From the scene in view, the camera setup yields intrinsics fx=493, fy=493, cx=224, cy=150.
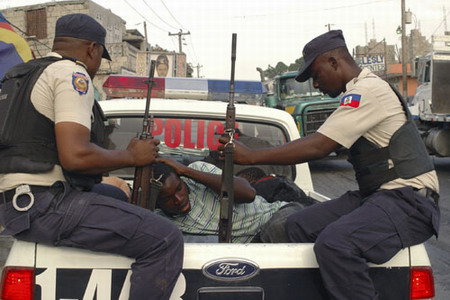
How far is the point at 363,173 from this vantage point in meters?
2.31

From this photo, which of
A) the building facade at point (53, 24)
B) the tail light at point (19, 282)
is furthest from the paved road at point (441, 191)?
the building facade at point (53, 24)

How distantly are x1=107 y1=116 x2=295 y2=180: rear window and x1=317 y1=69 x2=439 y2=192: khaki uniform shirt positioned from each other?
139 centimetres

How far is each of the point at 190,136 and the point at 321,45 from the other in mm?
1524

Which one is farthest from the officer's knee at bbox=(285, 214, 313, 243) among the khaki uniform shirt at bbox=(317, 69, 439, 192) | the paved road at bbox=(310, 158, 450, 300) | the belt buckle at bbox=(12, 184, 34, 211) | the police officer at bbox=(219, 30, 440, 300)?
the paved road at bbox=(310, 158, 450, 300)

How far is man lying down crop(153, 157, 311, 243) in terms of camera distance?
8.66 ft

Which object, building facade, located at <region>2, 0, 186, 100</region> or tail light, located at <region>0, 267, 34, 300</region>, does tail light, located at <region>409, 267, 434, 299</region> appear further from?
building facade, located at <region>2, 0, 186, 100</region>

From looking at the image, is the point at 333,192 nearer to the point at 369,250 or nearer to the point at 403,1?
the point at 369,250

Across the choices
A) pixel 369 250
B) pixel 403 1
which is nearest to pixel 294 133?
pixel 369 250

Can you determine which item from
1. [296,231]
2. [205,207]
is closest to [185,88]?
[205,207]

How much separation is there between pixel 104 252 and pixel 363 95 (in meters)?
1.29

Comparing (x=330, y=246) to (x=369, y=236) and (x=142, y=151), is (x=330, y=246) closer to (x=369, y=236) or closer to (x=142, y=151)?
(x=369, y=236)

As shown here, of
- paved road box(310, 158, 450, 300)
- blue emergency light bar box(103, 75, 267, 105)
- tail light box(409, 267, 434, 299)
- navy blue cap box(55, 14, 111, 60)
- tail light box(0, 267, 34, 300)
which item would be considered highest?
navy blue cap box(55, 14, 111, 60)

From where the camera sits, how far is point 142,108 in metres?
3.55

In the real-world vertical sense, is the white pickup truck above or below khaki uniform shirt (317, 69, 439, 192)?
below
